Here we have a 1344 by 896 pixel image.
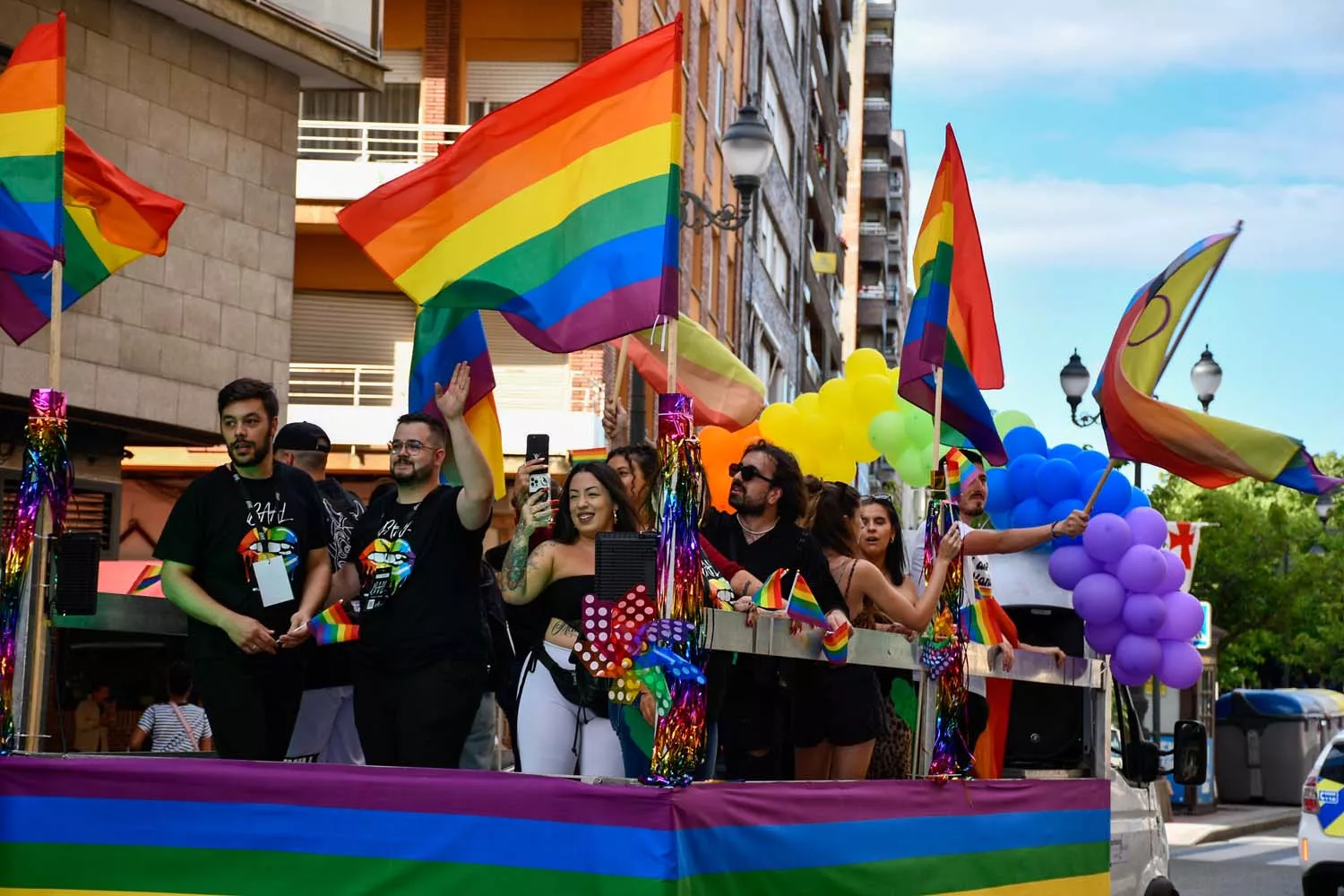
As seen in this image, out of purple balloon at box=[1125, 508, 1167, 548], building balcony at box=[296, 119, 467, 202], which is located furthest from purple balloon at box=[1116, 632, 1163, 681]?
building balcony at box=[296, 119, 467, 202]

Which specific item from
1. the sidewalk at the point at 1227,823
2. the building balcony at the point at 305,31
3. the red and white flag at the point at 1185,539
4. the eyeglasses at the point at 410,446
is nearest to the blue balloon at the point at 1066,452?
the eyeglasses at the point at 410,446

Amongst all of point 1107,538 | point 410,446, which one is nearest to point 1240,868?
point 1107,538

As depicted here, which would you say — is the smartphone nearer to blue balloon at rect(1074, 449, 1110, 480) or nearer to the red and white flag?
blue balloon at rect(1074, 449, 1110, 480)

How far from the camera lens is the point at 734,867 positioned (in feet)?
15.5

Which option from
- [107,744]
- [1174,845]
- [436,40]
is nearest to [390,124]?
[436,40]

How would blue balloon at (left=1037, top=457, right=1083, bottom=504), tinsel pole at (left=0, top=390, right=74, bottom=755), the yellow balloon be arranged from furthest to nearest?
the yellow balloon < blue balloon at (left=1037, top=457, right=1083, bottom=504) < tinsel pole at (left=0, top=390, right=74, bottom=755)

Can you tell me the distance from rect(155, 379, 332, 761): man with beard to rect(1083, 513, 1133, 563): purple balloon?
14.2ft

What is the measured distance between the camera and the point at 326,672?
712 centimetres

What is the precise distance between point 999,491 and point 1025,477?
0.23 m

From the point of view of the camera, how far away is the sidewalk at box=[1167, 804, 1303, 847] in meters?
A: 25.7

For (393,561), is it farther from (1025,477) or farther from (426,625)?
(1025,477)

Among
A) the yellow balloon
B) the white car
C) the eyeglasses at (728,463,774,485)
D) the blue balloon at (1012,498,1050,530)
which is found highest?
the yellow balloon

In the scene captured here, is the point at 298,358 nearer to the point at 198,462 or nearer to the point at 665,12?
the point at 198,462

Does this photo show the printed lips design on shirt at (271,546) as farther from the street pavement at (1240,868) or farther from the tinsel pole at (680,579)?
the street pavement at (1240,868)
